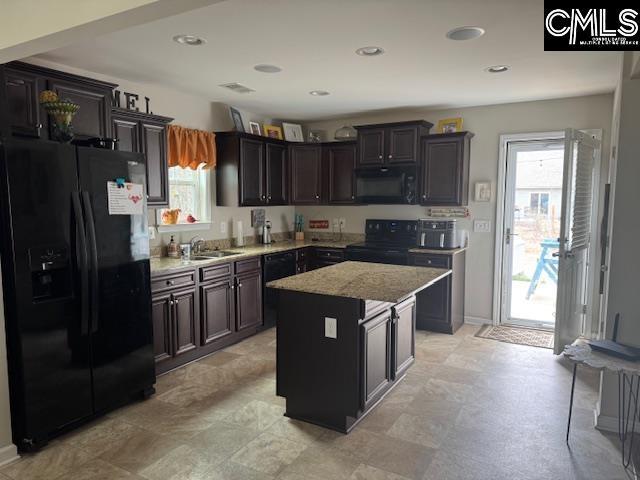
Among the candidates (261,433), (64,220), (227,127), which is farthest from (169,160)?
(261,433)

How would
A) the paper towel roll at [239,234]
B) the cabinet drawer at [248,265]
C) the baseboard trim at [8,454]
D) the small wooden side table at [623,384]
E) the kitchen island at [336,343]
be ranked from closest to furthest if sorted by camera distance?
1. the small wooden side table at [623,384]
2. the baseboard trim at [8,454]
3. the kitchen island at [336,343]
4. the cabinet drawer at [248,265]
5. the paper towel roll at [239,234]

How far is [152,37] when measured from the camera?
2.88 m

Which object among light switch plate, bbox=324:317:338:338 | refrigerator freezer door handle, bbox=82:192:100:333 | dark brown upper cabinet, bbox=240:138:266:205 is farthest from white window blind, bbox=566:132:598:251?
refrigerator freezer door handle, bbox=82:192:100:333

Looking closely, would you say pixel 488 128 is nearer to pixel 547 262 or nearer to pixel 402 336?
pixel 547 262

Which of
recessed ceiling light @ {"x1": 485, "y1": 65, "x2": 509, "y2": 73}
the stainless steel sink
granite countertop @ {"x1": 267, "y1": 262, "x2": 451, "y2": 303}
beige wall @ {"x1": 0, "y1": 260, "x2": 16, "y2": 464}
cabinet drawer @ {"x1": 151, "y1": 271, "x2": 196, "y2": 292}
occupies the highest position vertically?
recessed ceiling light @ {"x1": 485, "y1": 65, "x2": 509, "y2": 73}

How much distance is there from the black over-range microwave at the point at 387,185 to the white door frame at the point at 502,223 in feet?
3.09

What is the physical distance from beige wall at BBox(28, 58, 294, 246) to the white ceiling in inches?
4.9

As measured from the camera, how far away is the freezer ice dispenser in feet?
8.39

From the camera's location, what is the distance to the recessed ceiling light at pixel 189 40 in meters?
2.88

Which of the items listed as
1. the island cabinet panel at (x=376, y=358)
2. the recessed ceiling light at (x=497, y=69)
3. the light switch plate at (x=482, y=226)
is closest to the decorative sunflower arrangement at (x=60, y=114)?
the island cabinet panel at (x=376, y=358)

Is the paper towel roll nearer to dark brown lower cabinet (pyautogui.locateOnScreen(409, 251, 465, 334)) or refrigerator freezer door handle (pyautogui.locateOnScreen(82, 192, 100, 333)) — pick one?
dark brown lower cabinet (pyautogui.locateOnScreen(409, 251, 465, 334))

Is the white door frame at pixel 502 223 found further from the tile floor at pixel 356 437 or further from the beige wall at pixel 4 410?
the beige wall at pixel 4 410

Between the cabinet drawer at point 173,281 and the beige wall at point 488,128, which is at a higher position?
the beige wall at point 488,128

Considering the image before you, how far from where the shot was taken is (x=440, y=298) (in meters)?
4.78
